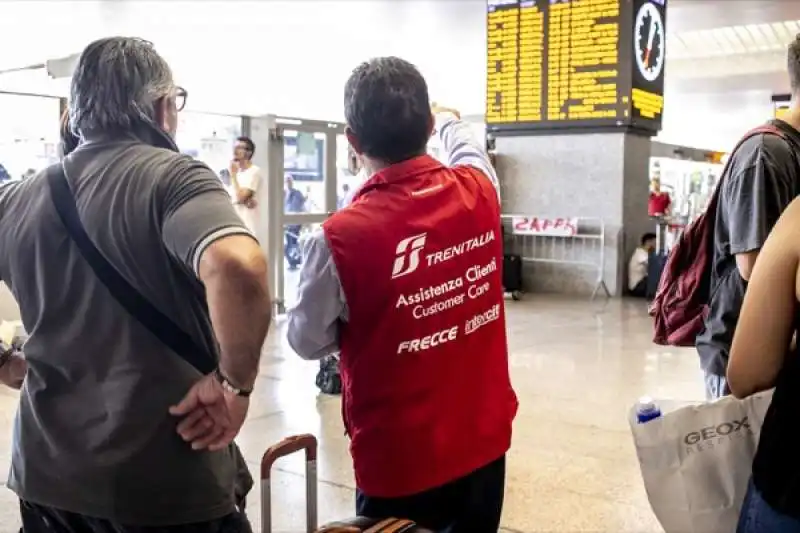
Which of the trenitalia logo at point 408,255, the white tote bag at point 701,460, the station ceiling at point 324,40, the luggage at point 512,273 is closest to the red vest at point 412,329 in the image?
the trenitalia logo at point 408,255

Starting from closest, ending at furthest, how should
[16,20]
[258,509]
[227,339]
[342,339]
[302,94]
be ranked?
[227,339]
[342,339]
[258,509]
[16,20]
[302,94]

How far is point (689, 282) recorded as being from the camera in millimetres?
2660

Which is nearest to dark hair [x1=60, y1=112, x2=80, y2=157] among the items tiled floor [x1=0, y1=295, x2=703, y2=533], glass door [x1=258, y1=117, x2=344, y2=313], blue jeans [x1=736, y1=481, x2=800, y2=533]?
blue jeans [x1=736, y1=481, x2=800, y2=533]

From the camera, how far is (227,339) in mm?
1482

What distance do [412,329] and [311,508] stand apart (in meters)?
0.63

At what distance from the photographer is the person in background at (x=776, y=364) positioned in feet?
4.99

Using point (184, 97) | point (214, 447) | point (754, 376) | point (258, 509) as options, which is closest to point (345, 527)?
point (214, 447)

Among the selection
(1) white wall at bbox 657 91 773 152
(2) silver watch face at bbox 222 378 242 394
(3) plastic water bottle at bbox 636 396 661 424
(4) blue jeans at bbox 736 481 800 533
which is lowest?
(4) blue jeans at bbox 736 481 800 533

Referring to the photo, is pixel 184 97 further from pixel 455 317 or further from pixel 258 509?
pixel 258 509

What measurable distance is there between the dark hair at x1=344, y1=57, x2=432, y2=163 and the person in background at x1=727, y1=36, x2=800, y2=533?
73 centimetres

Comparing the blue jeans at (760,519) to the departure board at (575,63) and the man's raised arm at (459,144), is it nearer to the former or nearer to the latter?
the man's raised arm at (459,144)

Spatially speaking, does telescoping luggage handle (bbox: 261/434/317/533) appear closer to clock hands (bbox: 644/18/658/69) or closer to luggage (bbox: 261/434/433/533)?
luggage (bbox: 261/434/433/533)

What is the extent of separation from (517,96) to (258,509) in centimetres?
732

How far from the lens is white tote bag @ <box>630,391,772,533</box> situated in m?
1.80
